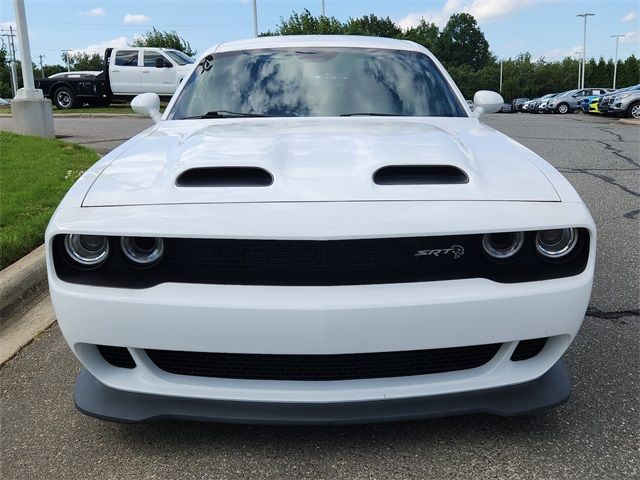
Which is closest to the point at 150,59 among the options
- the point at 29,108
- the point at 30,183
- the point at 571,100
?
the point at 29,108

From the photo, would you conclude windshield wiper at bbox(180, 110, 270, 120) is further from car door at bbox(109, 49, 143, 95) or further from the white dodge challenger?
car door at bbox(109, 49, 143, 95)

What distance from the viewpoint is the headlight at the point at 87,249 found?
1.96m

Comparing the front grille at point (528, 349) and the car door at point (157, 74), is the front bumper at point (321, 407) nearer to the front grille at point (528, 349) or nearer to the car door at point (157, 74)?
the front grille at point (528, 349)

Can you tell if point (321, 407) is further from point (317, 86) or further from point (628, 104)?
point (628, 104)

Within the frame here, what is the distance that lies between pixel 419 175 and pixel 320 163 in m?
0.35

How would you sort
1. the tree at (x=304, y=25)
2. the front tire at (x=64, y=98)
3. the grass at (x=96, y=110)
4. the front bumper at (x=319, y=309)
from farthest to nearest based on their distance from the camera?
the tree at (x=304, y=25), the front tire at (x=64, y=98), the grass at (x=96, y=110), the front bumper at (x=319, y=309)

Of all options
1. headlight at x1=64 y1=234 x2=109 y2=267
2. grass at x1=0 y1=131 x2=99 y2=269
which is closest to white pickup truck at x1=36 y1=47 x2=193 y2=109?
grass at x1=0 y1=131 x2=99 y2=269

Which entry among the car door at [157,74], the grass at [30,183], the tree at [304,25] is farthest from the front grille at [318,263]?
the tree at [304,25]

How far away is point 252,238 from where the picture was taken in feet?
5.98

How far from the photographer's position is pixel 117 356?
2055mm

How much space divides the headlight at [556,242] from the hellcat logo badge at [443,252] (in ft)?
0.91

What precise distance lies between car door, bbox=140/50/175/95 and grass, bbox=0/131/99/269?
33.2ft

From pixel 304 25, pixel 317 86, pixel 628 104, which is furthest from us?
pixel 304 25

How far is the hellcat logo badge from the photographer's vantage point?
1.92 meters
